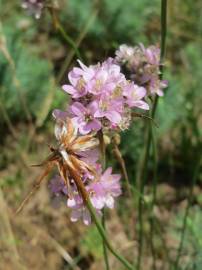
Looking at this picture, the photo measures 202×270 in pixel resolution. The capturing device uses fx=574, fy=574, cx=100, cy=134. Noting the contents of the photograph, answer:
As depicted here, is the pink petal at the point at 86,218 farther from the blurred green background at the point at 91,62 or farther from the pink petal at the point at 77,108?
the blurred green background at the point at 91,62

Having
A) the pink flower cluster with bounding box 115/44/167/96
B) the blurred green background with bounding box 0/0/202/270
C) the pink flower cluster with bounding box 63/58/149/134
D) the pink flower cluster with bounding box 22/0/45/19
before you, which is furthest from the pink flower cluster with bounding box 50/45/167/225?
the blurred green background with bounding box 0/0/202/270

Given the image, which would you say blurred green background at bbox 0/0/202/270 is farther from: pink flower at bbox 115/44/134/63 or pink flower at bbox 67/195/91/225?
pink flower at bbox 67/195/91/225

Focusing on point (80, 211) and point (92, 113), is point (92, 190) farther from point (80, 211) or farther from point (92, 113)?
point (92, 113)

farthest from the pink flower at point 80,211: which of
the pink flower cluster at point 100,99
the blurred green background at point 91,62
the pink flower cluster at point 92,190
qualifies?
the blurred green background at point 91,62

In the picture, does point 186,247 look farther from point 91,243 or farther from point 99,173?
point 99,173

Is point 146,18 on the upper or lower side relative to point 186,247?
upper

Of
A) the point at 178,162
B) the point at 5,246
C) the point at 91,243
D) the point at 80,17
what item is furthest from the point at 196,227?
the point at 80,17
